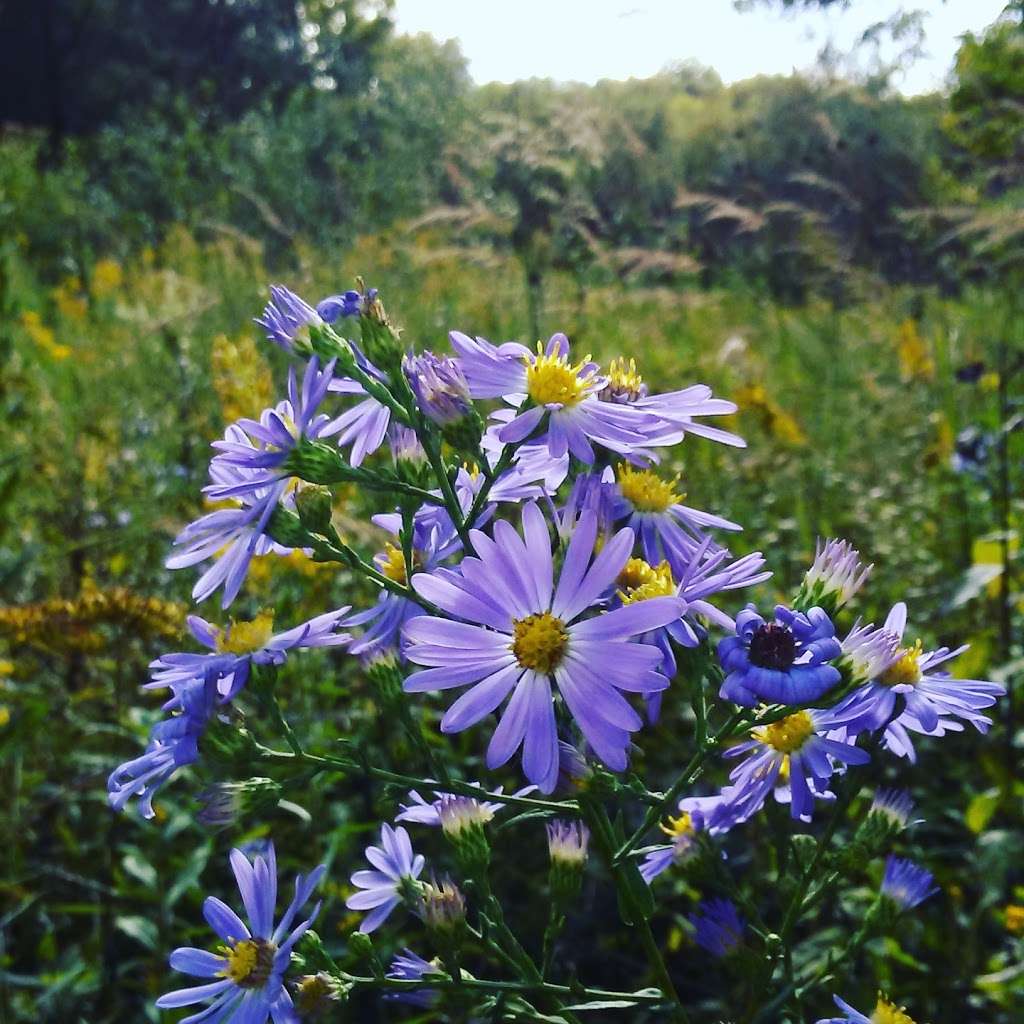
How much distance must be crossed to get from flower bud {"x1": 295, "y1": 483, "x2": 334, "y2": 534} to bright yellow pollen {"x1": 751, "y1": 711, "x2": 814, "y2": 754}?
0.38 meters

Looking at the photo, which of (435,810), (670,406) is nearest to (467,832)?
(435,810)

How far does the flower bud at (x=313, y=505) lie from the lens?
2.78 ft

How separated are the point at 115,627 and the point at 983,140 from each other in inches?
336

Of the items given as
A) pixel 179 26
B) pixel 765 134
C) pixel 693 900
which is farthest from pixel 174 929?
pixel 179 26

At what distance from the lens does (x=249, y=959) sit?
83 cm

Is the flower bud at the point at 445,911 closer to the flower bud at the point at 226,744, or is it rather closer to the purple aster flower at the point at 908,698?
the flower bud at the point at 226,744

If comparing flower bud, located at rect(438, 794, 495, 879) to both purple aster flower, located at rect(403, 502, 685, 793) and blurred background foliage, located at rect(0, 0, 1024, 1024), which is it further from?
blurred background foliage, located at rect(0, 0, 1024, 1024)

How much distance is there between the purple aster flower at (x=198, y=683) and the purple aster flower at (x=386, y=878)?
186 millimetres

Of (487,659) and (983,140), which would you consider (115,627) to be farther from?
(983,140)

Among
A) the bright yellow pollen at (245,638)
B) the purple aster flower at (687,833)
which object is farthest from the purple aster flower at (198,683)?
the purple aster flower at (687,833)

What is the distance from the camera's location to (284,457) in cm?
80

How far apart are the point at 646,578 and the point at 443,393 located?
0.69ft

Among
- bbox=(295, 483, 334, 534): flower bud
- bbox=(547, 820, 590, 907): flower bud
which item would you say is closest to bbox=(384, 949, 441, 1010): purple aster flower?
bbox=(547, 820, 590, 907): flower bud

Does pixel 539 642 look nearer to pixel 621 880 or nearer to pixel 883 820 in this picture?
pixel 621 880
